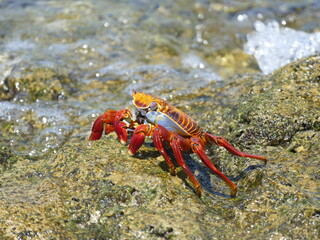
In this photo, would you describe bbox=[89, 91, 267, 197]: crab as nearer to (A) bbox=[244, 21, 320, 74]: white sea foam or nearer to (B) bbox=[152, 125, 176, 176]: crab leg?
(B) bbox=[152, 125, 176, 176]: crab leg

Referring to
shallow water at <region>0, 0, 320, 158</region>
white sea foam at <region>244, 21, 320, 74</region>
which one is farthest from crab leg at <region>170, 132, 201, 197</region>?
white sea foam at <region>244, 21, 320, 74</region>

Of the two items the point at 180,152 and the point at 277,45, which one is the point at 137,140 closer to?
the point at 180,152

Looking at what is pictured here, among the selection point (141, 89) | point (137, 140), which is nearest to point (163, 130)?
point (137, 140)

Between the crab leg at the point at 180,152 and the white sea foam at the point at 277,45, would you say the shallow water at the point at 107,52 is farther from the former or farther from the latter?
the crab leg at the point at 180,152

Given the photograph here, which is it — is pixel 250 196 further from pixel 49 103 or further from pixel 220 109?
pixel 49 103

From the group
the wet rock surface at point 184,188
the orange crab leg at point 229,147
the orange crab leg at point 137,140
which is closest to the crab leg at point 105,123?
Result: the wet rock surface at point 184,188

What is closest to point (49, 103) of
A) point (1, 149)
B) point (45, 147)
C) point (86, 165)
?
point (45, 147)
